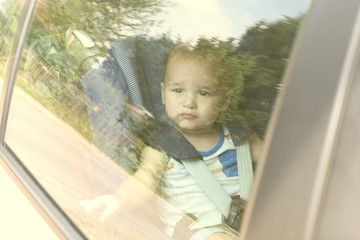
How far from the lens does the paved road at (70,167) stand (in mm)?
1385

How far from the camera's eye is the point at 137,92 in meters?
1.39

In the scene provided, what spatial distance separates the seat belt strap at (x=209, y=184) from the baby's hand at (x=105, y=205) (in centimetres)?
31

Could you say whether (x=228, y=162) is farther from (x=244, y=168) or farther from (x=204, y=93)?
(x=204, y=93)

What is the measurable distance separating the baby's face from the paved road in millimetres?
265

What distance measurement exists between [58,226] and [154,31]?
77 cm

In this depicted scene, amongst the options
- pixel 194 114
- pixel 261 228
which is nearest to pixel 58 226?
pixel 194 114

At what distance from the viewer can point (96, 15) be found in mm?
1601

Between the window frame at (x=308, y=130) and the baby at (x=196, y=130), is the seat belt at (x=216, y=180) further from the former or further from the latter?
the window frame at (x=308, y=130)

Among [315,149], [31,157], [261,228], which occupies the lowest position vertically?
[31,157]

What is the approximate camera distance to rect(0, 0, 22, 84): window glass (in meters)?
2.11

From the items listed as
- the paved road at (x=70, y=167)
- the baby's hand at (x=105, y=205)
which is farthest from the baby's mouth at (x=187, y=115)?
the baby's hand at (x=105, y=205)

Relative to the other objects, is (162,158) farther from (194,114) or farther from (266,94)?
(266,94)

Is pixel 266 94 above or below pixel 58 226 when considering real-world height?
above

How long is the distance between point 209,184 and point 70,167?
67cm
